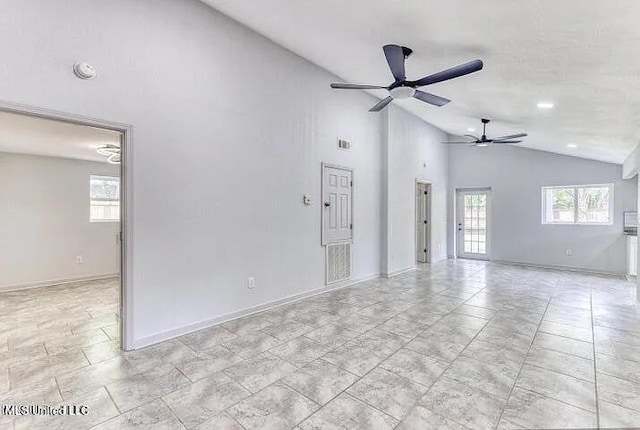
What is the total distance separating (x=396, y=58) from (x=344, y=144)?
2563 mm

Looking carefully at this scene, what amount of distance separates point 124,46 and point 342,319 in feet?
11.8

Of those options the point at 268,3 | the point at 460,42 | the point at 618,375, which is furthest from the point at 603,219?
the point at 268,3

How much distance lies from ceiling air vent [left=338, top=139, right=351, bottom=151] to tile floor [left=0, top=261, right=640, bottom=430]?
256cm

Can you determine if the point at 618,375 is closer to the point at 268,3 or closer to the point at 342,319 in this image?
the point at 342,319

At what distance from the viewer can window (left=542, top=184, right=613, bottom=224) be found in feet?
22.4

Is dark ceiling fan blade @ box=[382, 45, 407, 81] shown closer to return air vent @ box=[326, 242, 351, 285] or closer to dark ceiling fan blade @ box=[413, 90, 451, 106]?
dark ceiling fan blade @ box=[413, 90, 451, 106]

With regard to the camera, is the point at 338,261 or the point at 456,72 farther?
the point at 338,261

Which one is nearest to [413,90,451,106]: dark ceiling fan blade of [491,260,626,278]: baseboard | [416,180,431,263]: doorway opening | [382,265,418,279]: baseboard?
[382,265,418,279]: baseboard

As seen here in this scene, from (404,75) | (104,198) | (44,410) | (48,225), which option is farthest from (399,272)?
(48,225)

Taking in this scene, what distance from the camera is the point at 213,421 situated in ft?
6.57

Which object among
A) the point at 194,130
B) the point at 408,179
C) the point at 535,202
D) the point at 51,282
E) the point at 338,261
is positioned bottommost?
the point at 51,282

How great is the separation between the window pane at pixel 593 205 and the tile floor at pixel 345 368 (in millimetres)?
3055

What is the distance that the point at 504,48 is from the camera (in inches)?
115

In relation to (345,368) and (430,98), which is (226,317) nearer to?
(345,368)
